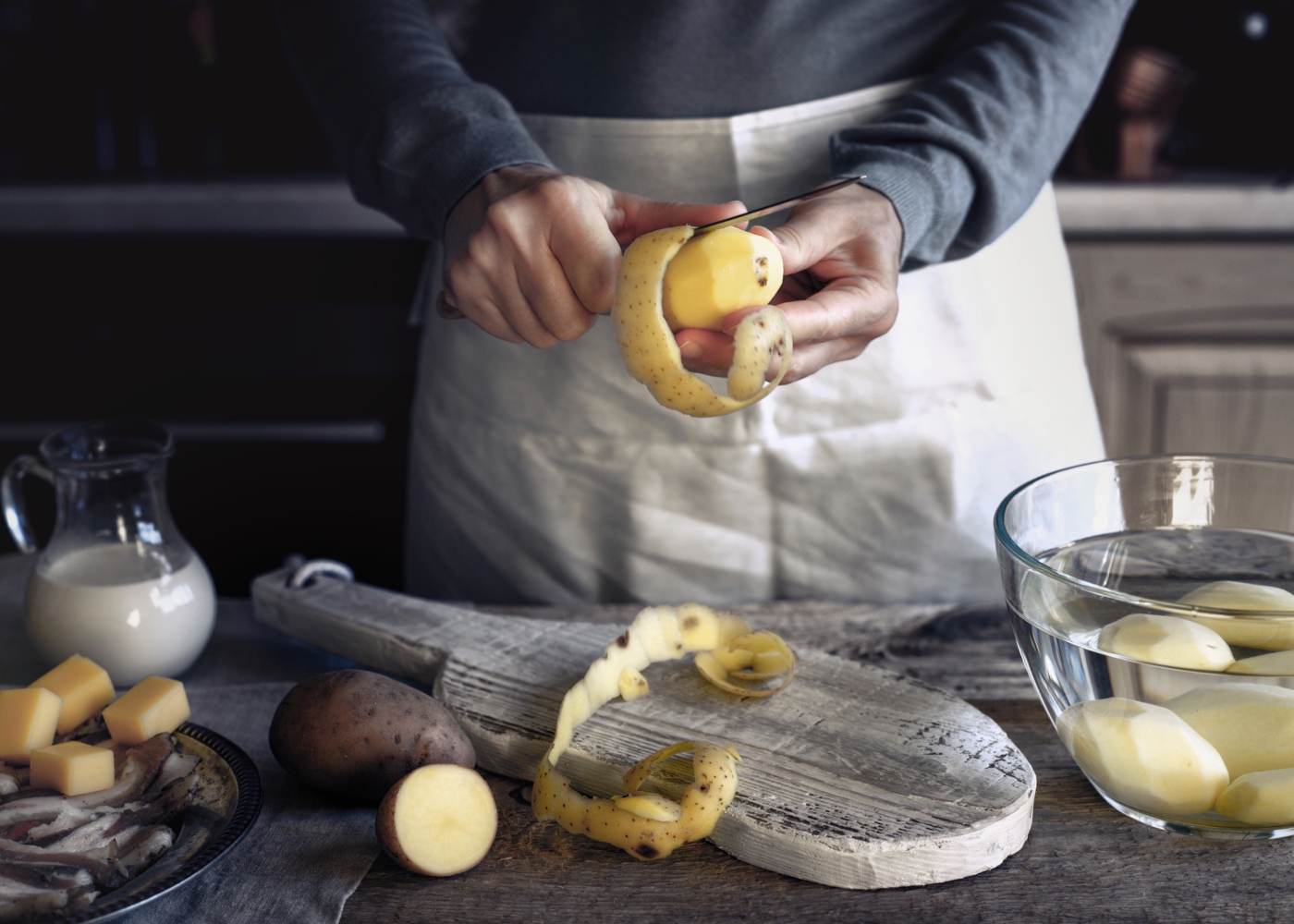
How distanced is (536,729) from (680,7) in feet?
2.22

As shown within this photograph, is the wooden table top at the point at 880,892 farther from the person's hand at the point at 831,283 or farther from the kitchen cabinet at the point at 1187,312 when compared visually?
the kitchen cabinet at the point at 1187,312

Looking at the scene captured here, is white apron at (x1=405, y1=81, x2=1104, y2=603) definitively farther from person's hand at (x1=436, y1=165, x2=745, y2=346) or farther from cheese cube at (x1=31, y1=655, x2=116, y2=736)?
cheese cube at (x1=31, y1=655, x2=116, y2=736)

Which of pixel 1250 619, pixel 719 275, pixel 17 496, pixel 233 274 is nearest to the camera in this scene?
pixel 1250 619

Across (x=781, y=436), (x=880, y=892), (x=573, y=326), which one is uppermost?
(x=573, y=326)

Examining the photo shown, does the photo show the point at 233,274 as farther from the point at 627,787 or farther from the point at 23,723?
the point at 627,787

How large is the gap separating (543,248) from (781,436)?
42 centimetres

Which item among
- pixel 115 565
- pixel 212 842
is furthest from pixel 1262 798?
pixel 115 565

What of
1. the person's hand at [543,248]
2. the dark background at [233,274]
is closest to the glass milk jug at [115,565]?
the person's hand at [543,248]

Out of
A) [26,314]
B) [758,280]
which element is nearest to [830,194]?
[758,280]

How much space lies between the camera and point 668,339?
28.0 inches

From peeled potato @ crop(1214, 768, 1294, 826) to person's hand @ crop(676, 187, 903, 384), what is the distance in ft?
1.23

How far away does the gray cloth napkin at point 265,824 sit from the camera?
621 mm

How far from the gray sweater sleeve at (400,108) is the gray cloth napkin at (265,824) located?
1.29 feet

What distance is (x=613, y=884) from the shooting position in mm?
639
